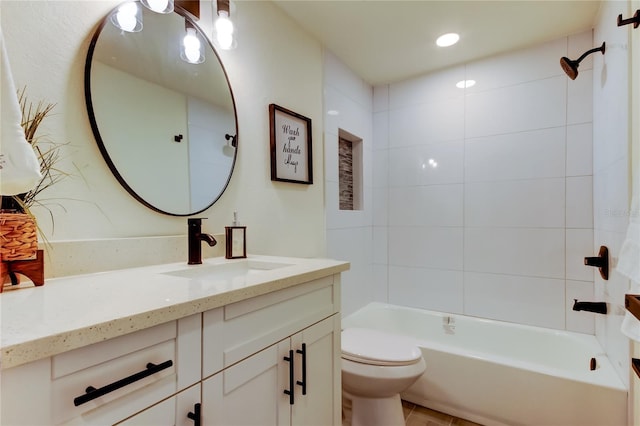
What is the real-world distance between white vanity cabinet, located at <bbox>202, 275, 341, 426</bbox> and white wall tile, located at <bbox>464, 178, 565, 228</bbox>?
1.67m

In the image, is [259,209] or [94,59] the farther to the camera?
[259,209]

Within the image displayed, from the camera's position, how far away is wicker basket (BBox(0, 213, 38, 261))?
2.39ft

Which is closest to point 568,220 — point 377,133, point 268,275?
point 377,133

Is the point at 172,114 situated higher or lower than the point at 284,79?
lower

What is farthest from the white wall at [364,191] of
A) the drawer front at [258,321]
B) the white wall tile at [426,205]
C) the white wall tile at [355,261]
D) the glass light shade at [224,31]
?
the drawer front at [258,321]

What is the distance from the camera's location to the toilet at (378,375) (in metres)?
1.54

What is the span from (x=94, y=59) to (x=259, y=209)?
891 millimetres

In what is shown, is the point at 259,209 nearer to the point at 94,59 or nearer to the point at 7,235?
the point at 94,59

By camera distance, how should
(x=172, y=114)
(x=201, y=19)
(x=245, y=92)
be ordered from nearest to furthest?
(x=172, y=114)
(x=201, y=19)
(x=245, y=92)

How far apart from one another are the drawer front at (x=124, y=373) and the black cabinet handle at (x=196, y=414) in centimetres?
5

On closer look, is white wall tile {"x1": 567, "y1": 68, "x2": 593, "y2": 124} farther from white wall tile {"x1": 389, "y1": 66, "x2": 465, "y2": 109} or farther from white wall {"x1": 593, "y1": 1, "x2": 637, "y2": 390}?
white wall tile {"x1": 389, "y1": 66, "x2": 465, "y2": 109}

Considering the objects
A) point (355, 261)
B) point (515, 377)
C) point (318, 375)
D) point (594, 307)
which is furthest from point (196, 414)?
point (594, 307)

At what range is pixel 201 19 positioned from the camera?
1.39 metres

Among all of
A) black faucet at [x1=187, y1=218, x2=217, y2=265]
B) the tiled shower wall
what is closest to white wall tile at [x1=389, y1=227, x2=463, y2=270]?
the tiled shower wall
